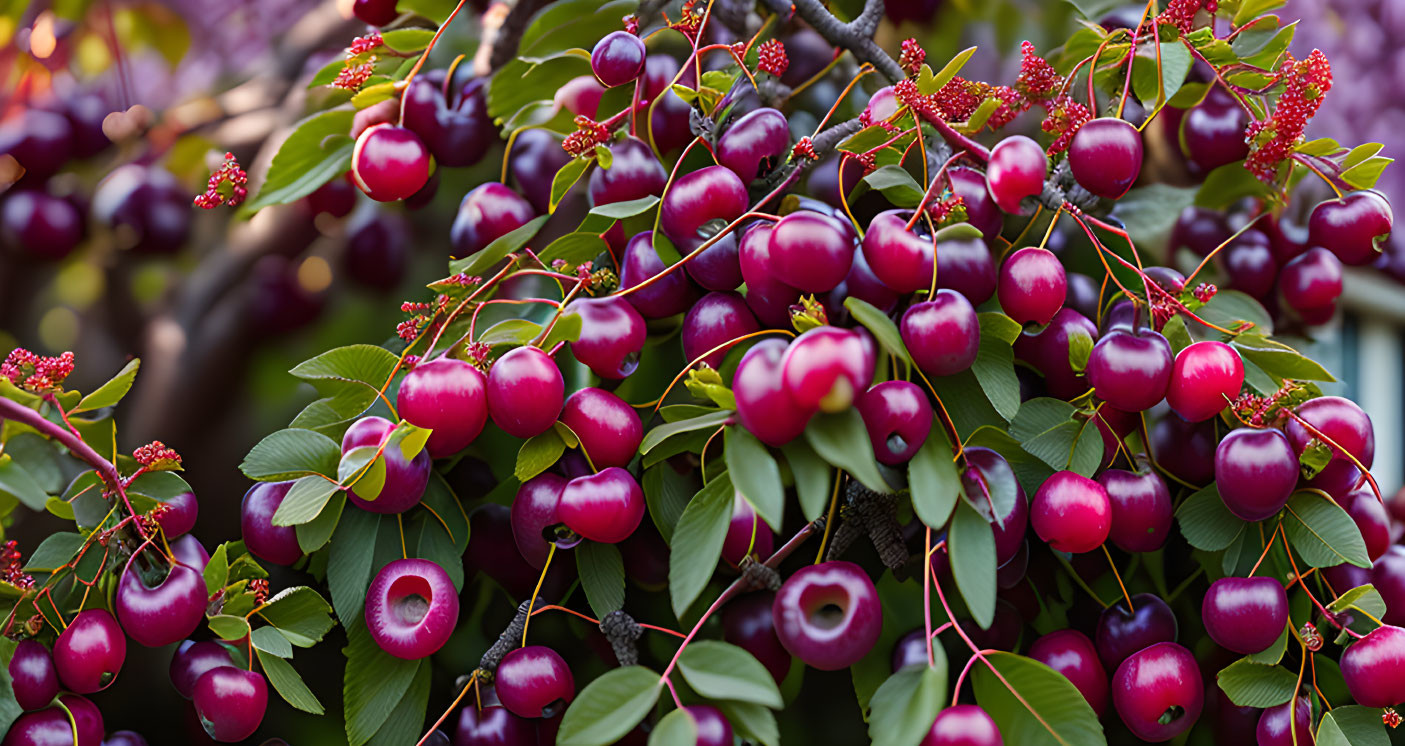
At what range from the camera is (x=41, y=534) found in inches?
17.7

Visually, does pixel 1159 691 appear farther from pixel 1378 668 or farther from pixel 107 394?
pixel 107 394

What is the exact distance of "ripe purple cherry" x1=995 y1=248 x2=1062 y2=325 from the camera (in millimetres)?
388

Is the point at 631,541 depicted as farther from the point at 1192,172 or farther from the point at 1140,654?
the point at 1192,172

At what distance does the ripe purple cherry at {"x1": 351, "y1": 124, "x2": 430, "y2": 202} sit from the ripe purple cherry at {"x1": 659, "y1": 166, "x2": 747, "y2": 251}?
15 centimetres

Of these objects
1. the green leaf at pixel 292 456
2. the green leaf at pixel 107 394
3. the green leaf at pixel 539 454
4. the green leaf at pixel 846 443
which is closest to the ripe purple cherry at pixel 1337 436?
the green leaf at pixel 846 443

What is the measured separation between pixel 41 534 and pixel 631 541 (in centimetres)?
29

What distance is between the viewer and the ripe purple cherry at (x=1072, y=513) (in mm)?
385

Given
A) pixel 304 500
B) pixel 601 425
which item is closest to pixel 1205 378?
pixel 601 425

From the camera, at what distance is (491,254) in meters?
0.45

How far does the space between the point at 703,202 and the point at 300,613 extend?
26 cm

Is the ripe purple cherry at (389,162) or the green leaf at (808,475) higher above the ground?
the ripe purple cherry at (389,162)

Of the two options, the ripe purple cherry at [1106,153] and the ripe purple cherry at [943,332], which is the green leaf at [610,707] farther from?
the ripe purple cherry at [1106,153]

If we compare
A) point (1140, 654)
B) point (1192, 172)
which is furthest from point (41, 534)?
point (1192, 172)

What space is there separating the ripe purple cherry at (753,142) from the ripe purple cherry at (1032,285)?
12cm
